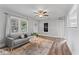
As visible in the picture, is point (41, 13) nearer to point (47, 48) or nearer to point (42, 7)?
point (42, 7)

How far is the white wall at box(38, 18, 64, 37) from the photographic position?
2.03 meters

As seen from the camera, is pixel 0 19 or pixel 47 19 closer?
pixel 0 19

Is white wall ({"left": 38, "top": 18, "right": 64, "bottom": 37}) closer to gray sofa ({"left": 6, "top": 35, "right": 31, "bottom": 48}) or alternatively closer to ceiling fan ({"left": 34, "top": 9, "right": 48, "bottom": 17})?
ceiling fan ({"left": 34, "top": 9, "right": 48, "bottom": 17})

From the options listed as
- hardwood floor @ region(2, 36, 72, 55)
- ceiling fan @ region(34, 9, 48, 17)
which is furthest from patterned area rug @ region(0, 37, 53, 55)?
ceiling fan @ region(34, 9, 48, 17)

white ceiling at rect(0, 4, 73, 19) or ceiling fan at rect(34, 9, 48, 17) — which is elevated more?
white ceiling at rect(0, 4, 73, 19)

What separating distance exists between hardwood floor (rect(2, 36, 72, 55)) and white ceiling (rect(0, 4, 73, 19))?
49 cm

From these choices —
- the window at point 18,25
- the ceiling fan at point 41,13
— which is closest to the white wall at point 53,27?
the ceiling fan at point 41,13

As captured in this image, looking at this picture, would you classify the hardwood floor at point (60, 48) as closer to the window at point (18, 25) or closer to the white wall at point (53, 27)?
the white wall at point (53, 27)

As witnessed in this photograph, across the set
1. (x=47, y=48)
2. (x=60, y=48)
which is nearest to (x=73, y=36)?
(x=60, y=48)

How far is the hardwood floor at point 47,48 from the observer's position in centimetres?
197

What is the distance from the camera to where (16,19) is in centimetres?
201

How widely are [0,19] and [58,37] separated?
3.63 ft
